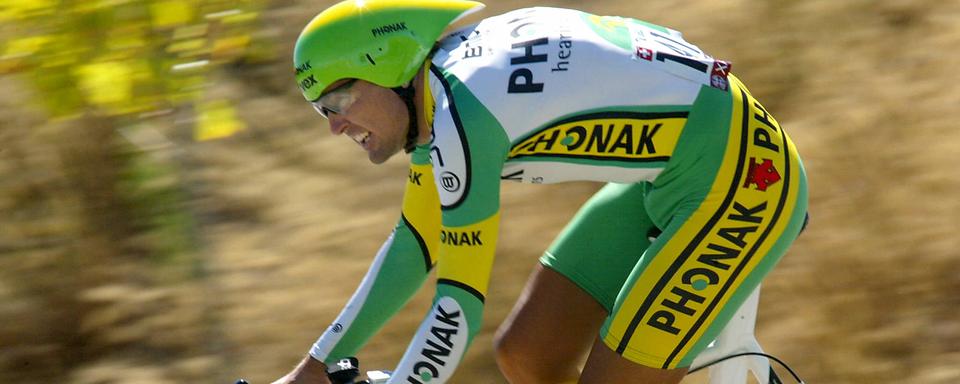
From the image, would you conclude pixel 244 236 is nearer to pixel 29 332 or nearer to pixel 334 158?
pixel 334 158

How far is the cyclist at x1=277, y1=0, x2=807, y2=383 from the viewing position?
9.89 ft

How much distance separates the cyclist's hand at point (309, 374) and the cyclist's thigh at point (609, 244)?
2.50ft

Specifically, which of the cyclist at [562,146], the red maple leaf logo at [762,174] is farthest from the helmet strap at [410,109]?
the red maple leaf logo at [762,174]

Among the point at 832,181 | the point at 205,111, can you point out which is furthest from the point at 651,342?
the point at 832,181

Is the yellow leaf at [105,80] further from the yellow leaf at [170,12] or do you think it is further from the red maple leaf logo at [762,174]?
the red maple leaf logo at [762,174]

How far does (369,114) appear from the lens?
3252 millimetres

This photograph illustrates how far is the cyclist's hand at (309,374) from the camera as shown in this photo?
3402 millimetres

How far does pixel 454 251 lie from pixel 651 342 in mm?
647

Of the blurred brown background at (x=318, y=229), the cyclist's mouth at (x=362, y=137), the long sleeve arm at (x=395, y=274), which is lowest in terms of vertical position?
the blurred brown background at (x=318, y=229)

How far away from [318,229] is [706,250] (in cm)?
288

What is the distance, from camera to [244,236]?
5.96m

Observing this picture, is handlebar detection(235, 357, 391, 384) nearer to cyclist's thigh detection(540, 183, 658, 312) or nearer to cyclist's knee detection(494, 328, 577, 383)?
cyclist's knee detection(494, 328, 577, 383)

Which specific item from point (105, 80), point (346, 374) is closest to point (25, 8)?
point (105, 80)

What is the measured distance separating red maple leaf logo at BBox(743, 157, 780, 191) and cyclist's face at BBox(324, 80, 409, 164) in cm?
90
